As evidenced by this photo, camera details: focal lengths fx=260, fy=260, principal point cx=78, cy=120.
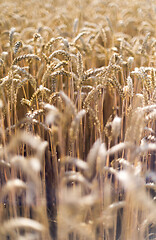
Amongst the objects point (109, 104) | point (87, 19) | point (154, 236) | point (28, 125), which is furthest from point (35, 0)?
point (154, 236)

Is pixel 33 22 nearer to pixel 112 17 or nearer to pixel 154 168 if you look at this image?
pixel 112 17

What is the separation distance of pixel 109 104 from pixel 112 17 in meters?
1.00

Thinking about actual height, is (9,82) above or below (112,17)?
below

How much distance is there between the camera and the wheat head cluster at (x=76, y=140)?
495mm

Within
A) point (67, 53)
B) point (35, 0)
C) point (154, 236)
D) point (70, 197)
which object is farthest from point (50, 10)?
point (70, 197)

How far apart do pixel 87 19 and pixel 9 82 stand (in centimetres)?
135

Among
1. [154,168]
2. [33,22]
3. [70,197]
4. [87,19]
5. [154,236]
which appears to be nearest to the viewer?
[70,197]

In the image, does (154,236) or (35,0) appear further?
(35,0)

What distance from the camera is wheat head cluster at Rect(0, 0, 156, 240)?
0.49 m

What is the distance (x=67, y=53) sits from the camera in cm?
78

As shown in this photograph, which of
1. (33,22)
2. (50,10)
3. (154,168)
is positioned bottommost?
(154,168)

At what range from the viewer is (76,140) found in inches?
30.5

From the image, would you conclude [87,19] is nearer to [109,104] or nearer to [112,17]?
[112,17]

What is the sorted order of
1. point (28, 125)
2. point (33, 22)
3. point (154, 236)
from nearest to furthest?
point (28, 125) < point (154, 236) < point (33, 22)
